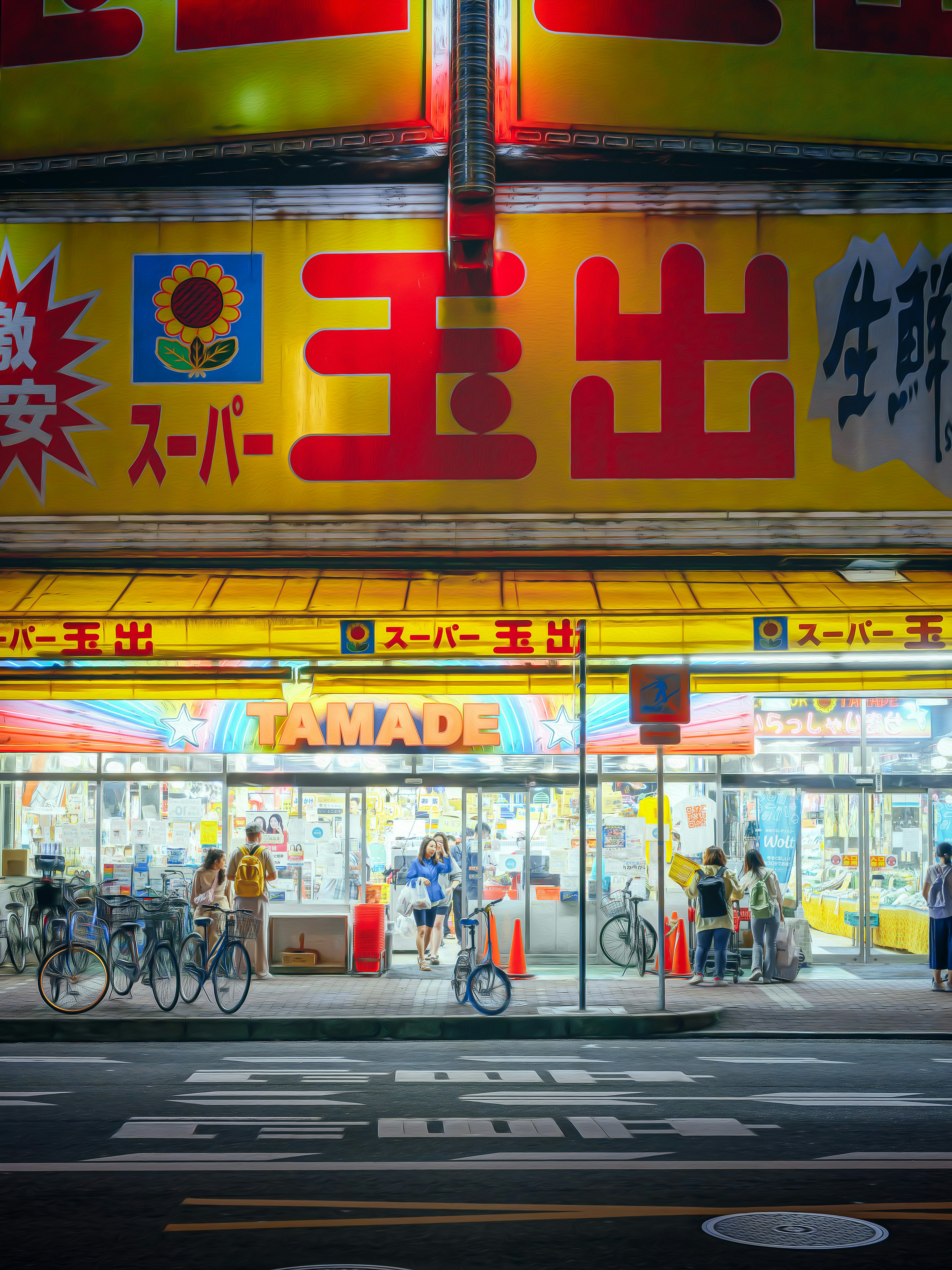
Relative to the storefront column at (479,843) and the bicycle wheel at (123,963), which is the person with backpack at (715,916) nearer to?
the storefront column at (479,843)

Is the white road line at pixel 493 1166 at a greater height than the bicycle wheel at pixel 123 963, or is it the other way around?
the white road line at pixel 493 1166

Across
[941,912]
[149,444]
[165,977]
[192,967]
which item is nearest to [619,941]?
[941,912]

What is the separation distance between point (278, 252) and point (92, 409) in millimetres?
3165

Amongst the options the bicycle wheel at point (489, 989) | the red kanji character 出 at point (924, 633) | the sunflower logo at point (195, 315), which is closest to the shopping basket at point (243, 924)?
the bicycle wheel at point (489, 989)

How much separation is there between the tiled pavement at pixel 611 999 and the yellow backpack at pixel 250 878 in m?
1.18

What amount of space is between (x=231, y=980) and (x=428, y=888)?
4049 mm

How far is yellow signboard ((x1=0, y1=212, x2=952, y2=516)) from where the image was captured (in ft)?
52.1

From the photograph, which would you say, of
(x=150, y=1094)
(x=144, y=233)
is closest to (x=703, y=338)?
(x=144, y=233)

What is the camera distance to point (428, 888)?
56.2 feet

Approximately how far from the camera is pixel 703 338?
16.0 meters

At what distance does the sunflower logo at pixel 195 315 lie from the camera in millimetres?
16141

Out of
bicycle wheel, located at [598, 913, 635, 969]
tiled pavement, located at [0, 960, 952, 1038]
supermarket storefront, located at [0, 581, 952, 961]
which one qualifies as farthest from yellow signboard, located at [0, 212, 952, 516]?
tiled pavement, located at [0, 960, 952, 1038]

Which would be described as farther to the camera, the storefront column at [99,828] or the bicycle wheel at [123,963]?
the storefront column at [99,828]

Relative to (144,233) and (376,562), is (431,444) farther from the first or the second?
(144,233)
